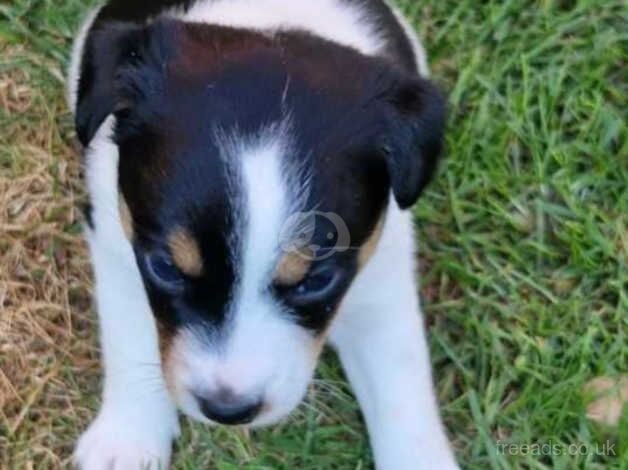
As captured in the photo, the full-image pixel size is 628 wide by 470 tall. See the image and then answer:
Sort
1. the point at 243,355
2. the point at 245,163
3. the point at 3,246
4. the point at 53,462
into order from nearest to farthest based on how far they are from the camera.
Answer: the point at 245,163 < the point at 243,355 < the point at 53,462 < the point at 3,246

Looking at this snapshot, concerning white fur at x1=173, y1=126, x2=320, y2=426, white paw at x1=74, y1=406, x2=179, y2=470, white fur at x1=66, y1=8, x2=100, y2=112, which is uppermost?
white fur at x1=173, y1=126, x2=320, y2=426

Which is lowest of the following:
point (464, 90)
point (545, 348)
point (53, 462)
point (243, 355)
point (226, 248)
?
point (53, 462)

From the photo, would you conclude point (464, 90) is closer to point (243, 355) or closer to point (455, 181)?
point (455, 181)

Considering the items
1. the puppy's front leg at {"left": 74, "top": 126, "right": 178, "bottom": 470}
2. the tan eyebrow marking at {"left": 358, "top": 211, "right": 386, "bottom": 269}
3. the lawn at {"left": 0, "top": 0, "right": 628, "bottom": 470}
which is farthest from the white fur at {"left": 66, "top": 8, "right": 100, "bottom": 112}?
the tan eyebrow marking at {"left": 358, "top": 211, "right": 386, "bottom": 269}

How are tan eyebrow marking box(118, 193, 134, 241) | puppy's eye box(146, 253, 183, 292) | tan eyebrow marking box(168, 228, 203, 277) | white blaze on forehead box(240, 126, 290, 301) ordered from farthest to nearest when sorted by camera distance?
tan eyebrow marking box(118, 193, 134, 241), puppy's eye box(146, 253, 183, 292), tan eyebrow marking box(168, 228, 203, 277), white blaze on forehead box(240, 126, 290, 301)

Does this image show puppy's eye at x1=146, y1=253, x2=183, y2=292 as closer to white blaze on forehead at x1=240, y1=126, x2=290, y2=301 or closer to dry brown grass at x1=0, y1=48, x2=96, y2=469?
white blaze on forehead at x1=240, y1=126, x2=290, y2=301

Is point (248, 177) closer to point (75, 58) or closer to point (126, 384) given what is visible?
point (126, 384)

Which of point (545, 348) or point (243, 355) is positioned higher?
point (243, 355)

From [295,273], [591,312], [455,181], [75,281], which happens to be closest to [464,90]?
[455,181]
